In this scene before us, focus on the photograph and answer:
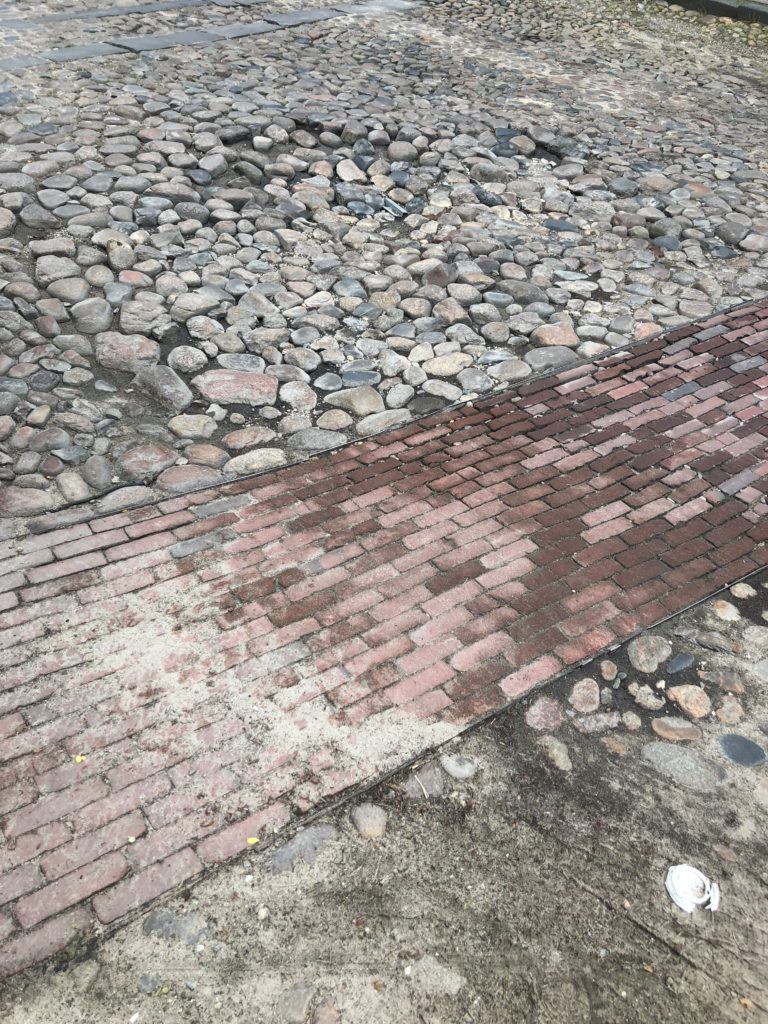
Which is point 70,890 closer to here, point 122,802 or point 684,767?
point 122,802

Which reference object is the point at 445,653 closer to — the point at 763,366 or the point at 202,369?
the point at 202,369

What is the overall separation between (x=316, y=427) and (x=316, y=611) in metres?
1.20

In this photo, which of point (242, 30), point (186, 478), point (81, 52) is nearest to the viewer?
point (186, 478)

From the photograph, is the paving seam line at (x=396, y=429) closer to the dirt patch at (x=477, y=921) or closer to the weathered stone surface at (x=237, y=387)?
the weathered stone surface at (x=237, y=387)

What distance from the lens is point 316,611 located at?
312 cm

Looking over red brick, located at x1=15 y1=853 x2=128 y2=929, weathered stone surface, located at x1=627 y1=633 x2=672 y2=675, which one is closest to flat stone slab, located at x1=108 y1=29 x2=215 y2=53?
weathered stone surface, located at x1=627 y1=633 x2=672 y2=675

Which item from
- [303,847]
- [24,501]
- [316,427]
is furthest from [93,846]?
[316,427]

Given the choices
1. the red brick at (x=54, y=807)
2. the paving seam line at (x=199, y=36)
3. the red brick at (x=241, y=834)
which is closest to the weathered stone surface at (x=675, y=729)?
the red brick at (x=241, y=834)

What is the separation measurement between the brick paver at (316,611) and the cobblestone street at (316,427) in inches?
0.5

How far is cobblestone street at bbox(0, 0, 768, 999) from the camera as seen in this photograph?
8.81ft

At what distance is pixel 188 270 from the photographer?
5012 mm

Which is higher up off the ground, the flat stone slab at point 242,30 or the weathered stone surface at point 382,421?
the flat stone slab at point 242,30

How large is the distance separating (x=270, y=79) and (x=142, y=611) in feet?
20.2

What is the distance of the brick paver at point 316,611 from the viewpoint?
8.17 ft
